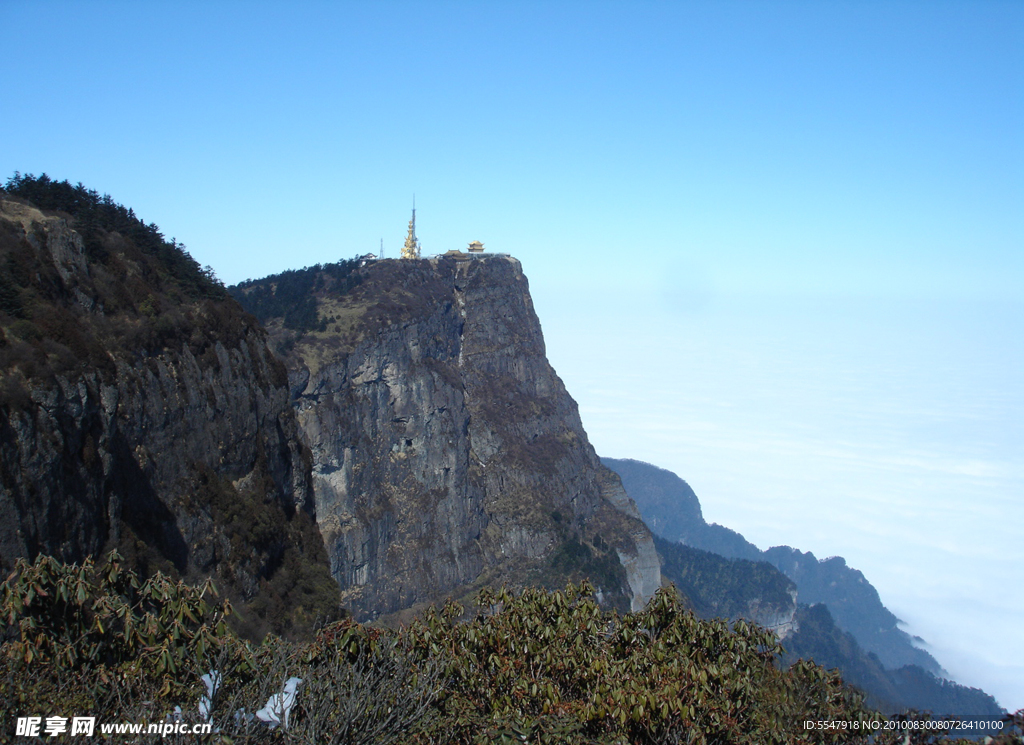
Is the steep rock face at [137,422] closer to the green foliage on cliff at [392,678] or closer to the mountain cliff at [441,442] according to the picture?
the green foliage on cliff at [392,678]

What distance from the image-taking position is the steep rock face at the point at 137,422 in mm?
24844

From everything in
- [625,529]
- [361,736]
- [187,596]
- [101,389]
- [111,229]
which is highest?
[111,229]

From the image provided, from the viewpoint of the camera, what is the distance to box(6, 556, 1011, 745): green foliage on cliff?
38.6 feet

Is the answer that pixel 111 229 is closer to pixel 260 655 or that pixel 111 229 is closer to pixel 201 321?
pixel 201 321

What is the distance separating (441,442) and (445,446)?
94cm

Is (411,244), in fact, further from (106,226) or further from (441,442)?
(106,226)

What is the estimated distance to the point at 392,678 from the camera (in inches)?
Answer: 561

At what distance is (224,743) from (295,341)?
9420cm

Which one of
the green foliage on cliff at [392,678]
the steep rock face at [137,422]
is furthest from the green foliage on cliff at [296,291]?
the green foliage on cliff at [392,678]

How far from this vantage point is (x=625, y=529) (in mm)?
131625

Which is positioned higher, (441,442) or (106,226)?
(106,226)

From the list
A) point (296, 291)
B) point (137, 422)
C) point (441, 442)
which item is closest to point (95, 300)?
point (137, 422)

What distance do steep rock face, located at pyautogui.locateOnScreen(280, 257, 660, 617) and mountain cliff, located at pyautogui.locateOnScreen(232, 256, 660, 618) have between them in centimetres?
25

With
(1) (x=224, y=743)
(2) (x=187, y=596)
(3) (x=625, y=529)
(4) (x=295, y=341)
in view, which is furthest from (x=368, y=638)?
(3) (x=625, y=529)
